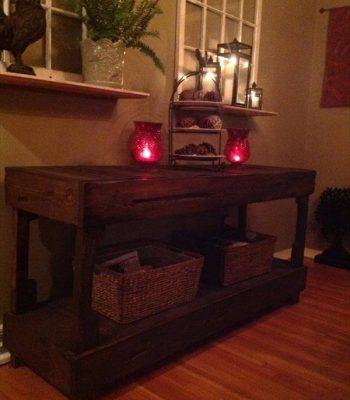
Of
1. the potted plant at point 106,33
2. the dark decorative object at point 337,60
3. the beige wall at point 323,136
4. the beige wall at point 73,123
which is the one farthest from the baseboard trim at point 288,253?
the potted plant at point 106,33

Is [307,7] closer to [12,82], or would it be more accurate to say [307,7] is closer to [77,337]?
[12,82]

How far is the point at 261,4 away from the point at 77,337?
236cm

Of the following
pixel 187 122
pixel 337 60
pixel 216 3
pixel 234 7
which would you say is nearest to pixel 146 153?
pixel 187 122

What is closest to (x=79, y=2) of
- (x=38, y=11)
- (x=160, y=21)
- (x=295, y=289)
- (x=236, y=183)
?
(x=38, y=11)

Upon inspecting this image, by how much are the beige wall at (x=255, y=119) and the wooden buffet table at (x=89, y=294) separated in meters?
0.17

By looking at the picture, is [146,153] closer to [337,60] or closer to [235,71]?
[235,71]

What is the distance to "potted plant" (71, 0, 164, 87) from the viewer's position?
5.60ft

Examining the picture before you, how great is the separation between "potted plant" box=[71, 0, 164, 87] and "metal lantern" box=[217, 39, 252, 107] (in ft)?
2.35

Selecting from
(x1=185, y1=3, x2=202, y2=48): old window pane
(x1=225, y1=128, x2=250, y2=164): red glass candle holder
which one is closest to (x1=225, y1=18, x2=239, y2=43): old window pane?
(x1=185, y1=3, x2=202, y2=48): old window pane

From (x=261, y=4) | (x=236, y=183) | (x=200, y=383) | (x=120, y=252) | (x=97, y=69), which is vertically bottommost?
(x=200, y=383)

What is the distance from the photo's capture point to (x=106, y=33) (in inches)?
68.2

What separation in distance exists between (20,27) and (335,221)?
8.15 ft

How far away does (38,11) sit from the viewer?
1520 millimetres

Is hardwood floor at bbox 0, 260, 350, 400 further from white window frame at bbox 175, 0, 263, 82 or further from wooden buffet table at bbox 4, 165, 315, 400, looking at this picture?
white window frame at bbox 175, 0, 263, 82
